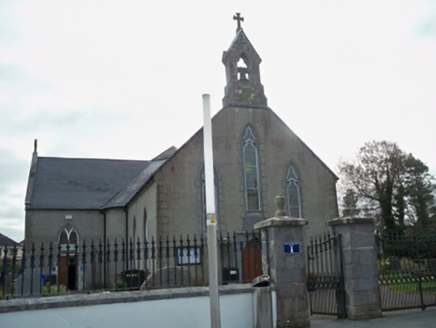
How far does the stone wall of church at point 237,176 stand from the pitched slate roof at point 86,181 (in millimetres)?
6701

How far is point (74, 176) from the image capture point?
3028cm

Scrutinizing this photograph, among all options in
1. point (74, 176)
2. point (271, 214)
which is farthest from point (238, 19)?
point (74, 176)

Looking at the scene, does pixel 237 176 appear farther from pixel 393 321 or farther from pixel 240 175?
pixel 393 321

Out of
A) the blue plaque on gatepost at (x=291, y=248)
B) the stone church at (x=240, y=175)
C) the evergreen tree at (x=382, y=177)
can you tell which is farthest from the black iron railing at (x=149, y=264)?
the evergreen tree at (x=382, y=177)

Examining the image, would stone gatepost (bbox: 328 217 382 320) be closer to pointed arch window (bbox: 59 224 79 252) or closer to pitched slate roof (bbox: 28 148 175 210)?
pitched slate roof (bbox: 28 148 175 210)

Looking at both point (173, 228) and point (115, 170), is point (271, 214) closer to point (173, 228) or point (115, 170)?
point (173, 228)

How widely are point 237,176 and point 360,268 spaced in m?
9.62

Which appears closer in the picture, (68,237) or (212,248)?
(212,248)

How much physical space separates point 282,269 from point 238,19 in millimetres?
15458

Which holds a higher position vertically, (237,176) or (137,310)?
(237,176)

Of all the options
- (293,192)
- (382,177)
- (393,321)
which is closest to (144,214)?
(293,192)

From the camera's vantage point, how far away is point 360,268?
31.9 ft

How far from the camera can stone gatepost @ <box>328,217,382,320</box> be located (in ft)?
31.4

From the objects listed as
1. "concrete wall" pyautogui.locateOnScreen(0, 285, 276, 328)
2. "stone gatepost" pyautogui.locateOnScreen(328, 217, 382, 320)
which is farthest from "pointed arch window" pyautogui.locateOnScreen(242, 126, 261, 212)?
"concrete wall" pyautogui.locateOnScreen(0, 285, 276, 328)
